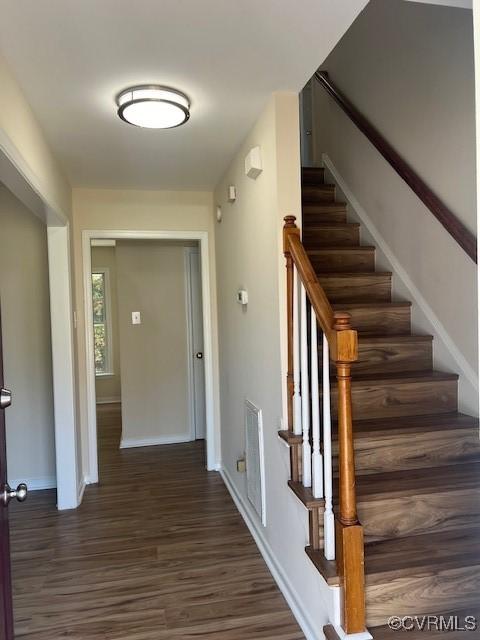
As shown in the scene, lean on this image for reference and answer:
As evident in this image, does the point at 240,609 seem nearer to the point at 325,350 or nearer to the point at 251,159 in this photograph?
the point at 325,350

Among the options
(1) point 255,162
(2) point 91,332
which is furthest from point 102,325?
(1) point 255,162

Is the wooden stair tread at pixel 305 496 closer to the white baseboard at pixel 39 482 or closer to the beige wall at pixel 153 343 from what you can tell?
the white baseboard at pixel 39 482

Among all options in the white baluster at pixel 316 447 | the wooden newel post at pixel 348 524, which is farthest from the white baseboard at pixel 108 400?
the wooden newel post at pixel 348 524

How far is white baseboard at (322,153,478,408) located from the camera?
2404 millimetres

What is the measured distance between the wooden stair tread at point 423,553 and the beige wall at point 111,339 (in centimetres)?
569

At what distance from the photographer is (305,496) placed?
5.89 feet

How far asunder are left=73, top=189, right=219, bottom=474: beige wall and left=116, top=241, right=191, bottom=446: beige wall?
0.98m

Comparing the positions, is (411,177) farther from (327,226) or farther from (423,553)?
(423,553)

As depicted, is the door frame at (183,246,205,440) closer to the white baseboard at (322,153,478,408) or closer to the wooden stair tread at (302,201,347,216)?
the wooden stair tread at (302,201,347,216)

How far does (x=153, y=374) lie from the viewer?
184 inches

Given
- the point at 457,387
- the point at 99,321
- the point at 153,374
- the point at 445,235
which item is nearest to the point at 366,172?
the point at 445,235

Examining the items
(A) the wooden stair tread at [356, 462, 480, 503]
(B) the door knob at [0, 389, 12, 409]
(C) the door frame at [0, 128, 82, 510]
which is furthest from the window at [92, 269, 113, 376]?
(B) the door knob at [0, 389, 12, 409]

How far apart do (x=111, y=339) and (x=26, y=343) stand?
3.64 m

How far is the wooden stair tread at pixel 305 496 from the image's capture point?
1.73 meters
